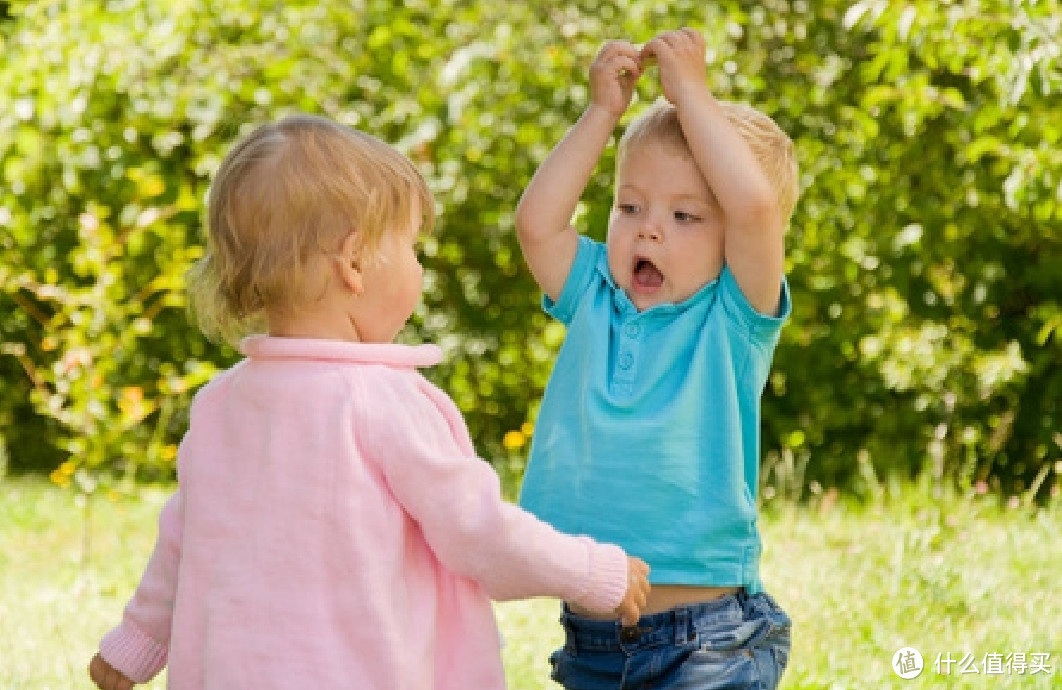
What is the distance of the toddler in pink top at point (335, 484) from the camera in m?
2.34

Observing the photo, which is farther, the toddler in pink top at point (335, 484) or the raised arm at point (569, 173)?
the raised arm at point (569, 173)

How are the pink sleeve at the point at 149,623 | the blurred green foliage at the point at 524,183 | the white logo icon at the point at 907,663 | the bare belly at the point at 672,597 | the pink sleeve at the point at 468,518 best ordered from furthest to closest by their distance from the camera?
the blurred green foliage at the point at 524,183 → the white logo icon at the point at 907,663 → the bare belly at the point at 672,597 → the pink sleeve at the point at 149,623 → the pink sleeve at the point at 468,518

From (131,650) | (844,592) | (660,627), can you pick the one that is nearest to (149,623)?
(131,650)

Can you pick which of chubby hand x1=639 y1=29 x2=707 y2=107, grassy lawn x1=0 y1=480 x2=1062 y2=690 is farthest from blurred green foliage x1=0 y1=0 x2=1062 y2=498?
chubby hand x1=639 y1=29 x2=707 y2=107

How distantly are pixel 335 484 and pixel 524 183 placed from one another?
4.10 m

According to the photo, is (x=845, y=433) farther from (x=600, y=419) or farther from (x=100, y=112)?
(x=600, y=419)

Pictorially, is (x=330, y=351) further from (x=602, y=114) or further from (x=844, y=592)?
(x=844, y=592)

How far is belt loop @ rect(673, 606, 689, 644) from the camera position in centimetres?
269

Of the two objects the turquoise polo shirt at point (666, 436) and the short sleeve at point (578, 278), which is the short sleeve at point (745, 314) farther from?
the short sleeve at point (578, 278)

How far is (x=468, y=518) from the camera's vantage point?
2324 millimetres

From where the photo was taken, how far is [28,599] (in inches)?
196

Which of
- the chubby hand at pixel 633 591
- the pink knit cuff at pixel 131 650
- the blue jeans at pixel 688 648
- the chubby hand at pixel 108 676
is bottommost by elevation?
the chubby hand at pixel 108 676

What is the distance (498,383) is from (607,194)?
1.07m

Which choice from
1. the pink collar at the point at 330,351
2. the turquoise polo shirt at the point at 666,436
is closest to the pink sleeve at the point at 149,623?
the pink collar at the point at 330,351
